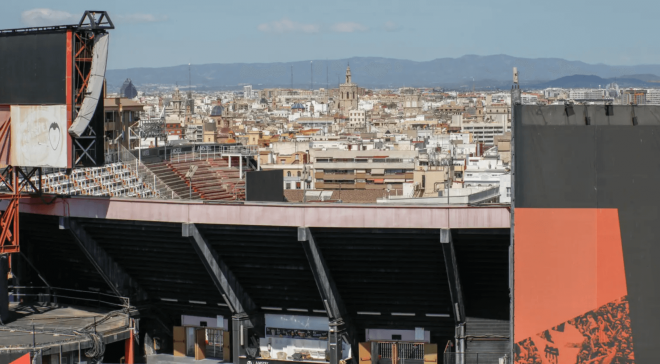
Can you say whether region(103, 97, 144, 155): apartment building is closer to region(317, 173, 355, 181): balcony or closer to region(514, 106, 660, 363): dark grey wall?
region(317, 173, 355, 181): balcony

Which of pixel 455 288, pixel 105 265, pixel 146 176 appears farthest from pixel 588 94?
pixel 146 176

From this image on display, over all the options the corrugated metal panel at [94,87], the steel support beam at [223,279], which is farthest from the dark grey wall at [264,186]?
the corrugated metal panel at [94,87]

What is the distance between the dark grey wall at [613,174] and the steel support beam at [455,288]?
3321mm

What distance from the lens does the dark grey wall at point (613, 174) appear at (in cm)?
2345

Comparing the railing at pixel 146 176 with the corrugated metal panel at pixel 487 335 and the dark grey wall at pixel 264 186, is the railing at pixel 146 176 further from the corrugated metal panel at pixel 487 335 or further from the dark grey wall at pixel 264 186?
the corrugated metal panel at pixel 487 335

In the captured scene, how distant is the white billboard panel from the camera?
1122 inches

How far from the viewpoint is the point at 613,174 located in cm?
2372

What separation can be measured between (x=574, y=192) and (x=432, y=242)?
4.91m

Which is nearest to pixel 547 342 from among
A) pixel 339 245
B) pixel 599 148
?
pixel 599 148

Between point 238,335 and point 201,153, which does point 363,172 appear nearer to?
point 201,153

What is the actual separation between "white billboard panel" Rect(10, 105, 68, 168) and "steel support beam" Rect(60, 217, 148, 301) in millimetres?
2344

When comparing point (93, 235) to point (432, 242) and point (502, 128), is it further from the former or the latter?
point (502, 128)

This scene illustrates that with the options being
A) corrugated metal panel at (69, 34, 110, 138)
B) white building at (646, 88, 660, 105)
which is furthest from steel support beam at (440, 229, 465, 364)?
corrugated metal panel at (69, 34, 110, 138)

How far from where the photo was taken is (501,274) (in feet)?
93.6
